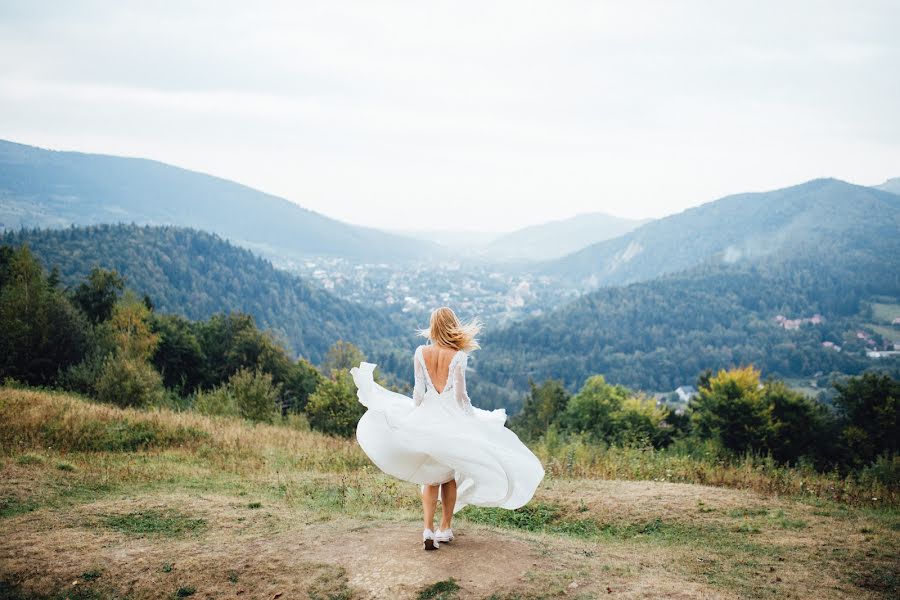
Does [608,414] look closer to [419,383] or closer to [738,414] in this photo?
[738,414]

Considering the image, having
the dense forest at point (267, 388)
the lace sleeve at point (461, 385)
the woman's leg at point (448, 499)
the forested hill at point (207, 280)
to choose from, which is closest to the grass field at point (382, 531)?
the woman's leg at point (448, 499)

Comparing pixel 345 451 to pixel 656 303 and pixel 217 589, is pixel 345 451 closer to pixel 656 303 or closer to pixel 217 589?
pixel 217 589

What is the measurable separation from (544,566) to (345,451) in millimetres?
8750

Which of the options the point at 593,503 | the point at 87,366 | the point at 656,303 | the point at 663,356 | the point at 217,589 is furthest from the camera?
the point at 656,303

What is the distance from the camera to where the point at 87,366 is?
26.3 metres

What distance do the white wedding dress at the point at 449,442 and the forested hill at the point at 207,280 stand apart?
128 metres

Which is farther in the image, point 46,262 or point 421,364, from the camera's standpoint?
point 46,262

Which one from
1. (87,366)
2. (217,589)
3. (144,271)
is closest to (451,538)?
(217,589)

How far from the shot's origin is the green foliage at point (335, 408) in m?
35.5

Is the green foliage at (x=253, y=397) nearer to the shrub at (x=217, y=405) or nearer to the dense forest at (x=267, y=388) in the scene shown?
the dense forest at (x=267, y=388)

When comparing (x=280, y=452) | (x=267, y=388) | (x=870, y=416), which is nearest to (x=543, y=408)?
(x=870, y=416)

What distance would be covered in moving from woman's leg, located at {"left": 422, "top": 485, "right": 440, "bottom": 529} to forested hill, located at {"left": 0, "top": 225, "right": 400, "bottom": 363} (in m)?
128

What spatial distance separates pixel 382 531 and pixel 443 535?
3.55ft

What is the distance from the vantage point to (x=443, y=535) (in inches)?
262
